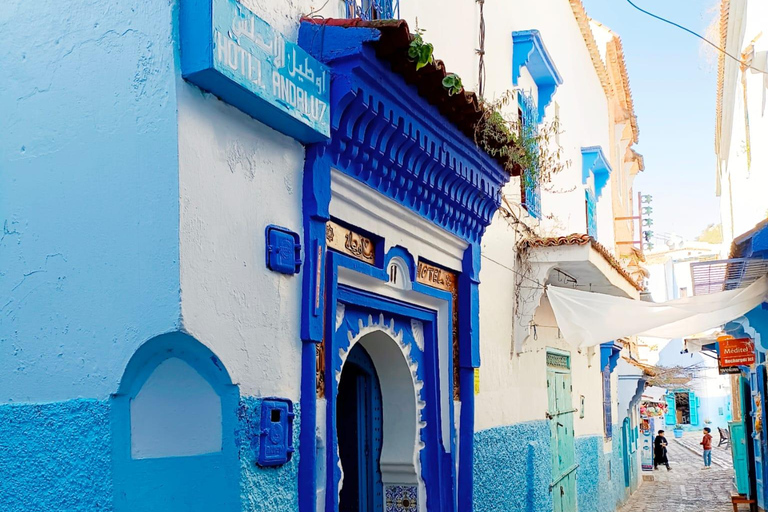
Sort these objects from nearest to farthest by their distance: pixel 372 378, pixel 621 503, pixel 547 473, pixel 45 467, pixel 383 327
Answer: pixel 45 467
pixel 383 327
pixel 372 378
pixel 547 473
pixel 621 503

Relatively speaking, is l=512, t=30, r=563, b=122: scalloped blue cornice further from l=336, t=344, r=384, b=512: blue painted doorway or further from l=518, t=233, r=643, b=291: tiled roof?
l=336, t=344, r=384, b=512: blue painted doorway

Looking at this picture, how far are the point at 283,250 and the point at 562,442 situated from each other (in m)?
7.58

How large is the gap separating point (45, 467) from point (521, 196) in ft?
22.1

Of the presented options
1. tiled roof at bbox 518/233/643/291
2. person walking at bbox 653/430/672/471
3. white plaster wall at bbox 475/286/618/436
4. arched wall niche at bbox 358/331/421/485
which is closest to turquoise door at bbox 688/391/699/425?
person walking at bbox 653/430/672/471

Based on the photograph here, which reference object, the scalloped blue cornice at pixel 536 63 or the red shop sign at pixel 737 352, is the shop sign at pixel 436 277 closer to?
the scalloped blue cornice at pixel 536 63

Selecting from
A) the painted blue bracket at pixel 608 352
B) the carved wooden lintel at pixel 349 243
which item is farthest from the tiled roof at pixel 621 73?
the carved wooden lintel at pixel 349 243

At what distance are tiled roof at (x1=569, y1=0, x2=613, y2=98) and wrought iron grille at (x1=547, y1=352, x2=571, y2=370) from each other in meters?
5.40

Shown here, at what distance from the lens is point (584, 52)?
13906mm

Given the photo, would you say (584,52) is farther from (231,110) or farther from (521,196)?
(231,110)

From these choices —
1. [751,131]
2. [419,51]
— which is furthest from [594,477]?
[419,51]

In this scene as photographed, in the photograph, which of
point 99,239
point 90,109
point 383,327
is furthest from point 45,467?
point 383,327

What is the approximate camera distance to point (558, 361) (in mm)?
10852

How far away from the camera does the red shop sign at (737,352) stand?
1297 centimetres

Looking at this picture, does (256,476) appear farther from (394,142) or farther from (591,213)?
(591,213)
